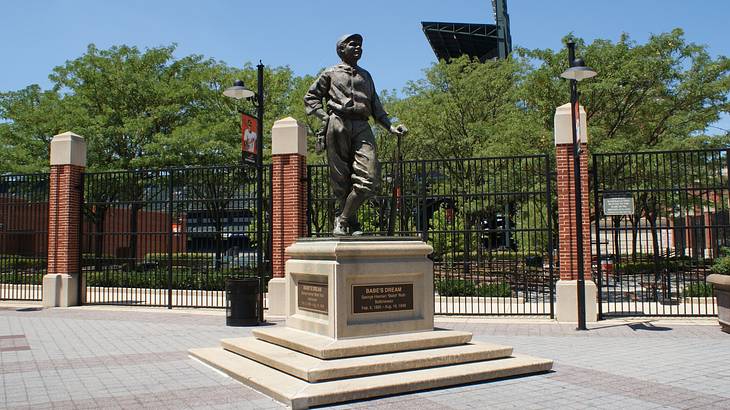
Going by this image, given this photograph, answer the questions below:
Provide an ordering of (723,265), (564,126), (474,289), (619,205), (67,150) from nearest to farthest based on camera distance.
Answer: (723,265) → (619,205) → (564,126) → (67,150) → (474,289)

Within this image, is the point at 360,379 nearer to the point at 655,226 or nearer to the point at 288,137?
the point at 288,137

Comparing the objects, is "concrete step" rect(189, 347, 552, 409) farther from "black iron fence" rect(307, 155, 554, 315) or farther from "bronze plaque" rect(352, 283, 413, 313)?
"black iron fence" rect(307, 155, 554, 315)

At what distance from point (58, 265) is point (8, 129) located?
46.5 feet

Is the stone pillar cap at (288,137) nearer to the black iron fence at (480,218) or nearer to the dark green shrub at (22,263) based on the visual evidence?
the black iron fence at (480,218)

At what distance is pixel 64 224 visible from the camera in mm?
15789

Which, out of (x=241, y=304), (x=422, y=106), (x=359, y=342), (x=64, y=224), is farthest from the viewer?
(x=422, y=106)

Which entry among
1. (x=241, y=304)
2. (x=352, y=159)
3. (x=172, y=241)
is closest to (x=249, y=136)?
(x=241, y=304)

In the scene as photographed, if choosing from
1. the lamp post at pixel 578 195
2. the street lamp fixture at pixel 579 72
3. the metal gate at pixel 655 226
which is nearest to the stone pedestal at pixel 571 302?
the metal gate at pixel 655 226

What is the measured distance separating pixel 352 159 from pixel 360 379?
3.20 m

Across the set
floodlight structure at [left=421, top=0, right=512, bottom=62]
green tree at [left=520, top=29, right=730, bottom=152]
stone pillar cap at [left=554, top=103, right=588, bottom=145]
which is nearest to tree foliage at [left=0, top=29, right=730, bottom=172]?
green tree at [left=520, top=29, right=730, bottom=152]

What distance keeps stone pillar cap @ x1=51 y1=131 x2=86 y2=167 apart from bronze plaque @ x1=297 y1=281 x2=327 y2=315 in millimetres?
11213

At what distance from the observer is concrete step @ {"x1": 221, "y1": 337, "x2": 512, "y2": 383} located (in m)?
6.26

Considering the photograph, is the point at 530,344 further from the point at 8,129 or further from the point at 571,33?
the point at 8,129

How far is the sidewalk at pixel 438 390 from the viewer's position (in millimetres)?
5758
